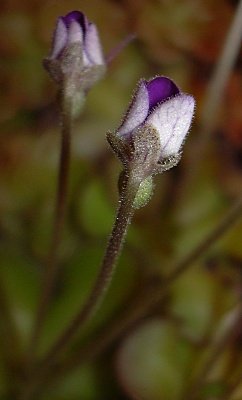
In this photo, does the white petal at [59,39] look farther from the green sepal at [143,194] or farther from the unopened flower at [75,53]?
the green sepal at [143,194]

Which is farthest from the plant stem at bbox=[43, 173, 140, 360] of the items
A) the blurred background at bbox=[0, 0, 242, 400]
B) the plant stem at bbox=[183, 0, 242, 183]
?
the plant stem at bbox=[183, 0, 242, 183]

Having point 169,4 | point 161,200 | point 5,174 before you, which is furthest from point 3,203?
point 169,4

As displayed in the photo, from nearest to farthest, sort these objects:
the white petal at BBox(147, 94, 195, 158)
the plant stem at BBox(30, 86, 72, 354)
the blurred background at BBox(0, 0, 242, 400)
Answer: the white petal at BBox(147, 94, 195, 158), the plant stem at BBox(30, 86, 72, 354), the blurred background at BBox(0, 0, 242, 400)

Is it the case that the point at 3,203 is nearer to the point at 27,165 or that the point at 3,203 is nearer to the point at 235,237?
the point at 27,165

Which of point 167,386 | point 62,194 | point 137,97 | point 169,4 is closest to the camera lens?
point 137,97

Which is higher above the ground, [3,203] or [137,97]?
[137,97]

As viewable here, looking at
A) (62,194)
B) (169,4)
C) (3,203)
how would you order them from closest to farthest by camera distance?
(62,194) < (3,203) < (169,4)

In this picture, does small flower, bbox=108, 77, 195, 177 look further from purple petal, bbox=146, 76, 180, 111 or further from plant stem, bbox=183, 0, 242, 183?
plant stem, bbox=183, 0, 242, 183

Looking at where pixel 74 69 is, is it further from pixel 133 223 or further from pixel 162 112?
pixel 133 223
